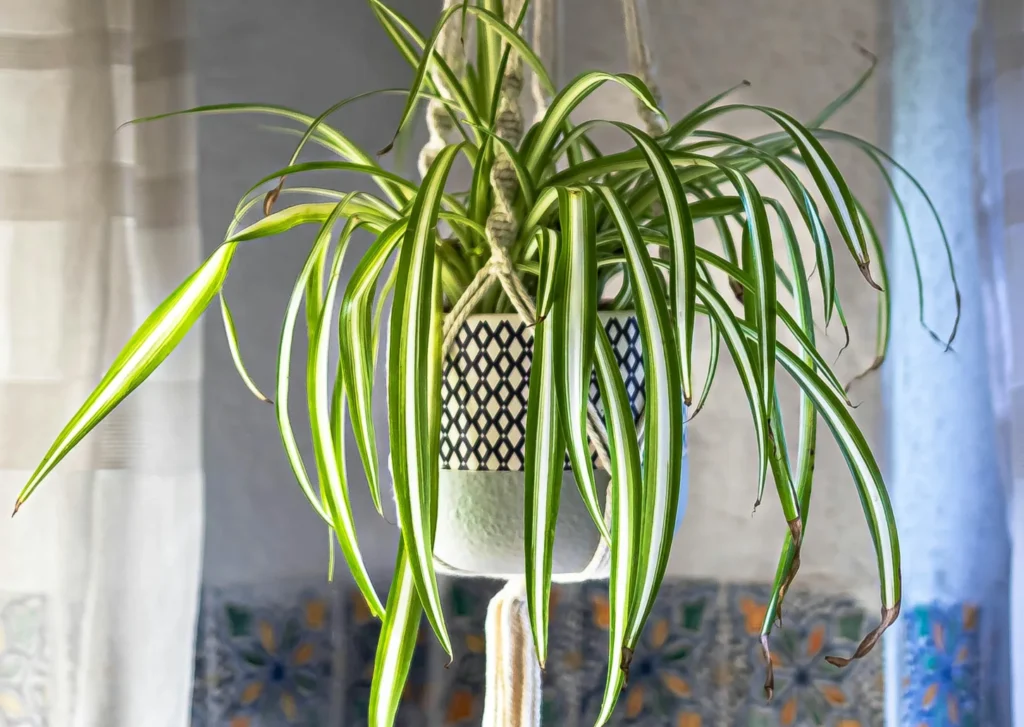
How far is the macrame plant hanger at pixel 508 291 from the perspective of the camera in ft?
1.78

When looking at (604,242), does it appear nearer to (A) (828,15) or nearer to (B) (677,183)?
(B) (677,183)

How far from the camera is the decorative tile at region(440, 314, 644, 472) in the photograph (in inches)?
22.0

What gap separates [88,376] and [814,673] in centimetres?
99

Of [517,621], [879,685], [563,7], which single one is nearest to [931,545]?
[879,685]

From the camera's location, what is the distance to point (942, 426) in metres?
1.08

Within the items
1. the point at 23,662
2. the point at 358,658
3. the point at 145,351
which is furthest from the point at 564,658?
the point at 145,351

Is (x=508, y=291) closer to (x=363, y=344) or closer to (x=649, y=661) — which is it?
(x=363, y=344)

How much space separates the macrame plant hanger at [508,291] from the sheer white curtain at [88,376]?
0.40 m

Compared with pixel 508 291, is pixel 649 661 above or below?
below

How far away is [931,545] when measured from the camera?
1.07m

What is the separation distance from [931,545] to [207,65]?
3.56 ft

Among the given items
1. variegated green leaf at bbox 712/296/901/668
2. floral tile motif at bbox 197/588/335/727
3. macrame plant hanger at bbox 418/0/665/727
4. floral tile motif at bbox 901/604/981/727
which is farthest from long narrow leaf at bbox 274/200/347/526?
floral tile motif at bbox 901/604/981/727

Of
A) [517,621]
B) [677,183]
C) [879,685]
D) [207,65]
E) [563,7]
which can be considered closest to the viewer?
[677,183]

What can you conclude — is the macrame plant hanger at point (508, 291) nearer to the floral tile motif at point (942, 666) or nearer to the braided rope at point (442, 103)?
the braided rope at point (442, 103)
